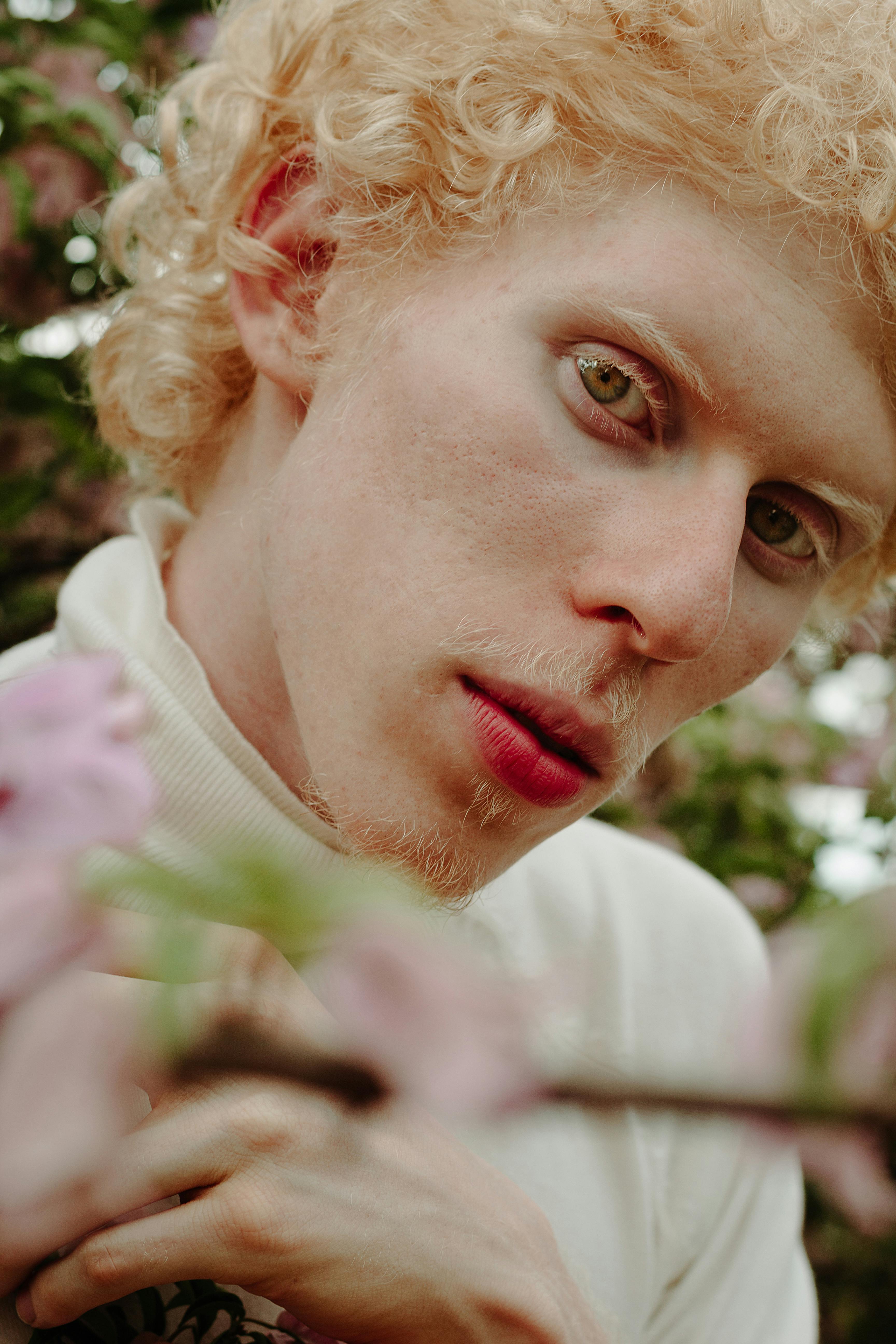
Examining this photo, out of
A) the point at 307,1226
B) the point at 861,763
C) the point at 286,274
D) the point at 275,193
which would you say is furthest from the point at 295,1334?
the point at 861,763

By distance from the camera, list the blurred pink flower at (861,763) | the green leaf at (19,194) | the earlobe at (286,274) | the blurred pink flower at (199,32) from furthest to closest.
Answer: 1. the blurred pink flower at (861,763)
2. the blurred pink flower at (199,32)
3. the green leaf at (19,194)
4. the earlobe at (286,274)

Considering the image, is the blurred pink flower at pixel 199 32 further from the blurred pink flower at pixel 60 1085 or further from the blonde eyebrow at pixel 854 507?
the blurred pink flower at pixel 60 1085

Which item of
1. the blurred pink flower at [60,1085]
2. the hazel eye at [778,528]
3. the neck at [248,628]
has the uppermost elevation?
the blurred pink flower at [60,1085]

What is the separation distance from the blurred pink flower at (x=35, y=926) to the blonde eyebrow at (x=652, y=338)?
89 centimetres

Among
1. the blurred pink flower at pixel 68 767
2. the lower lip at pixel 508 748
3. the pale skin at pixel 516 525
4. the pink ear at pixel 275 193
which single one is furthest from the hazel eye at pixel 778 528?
the blurred pink flower at pixel 68 767

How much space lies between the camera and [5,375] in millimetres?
1907

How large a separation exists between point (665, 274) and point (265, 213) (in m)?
0.58

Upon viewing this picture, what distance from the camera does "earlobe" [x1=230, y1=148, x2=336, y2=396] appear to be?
4.24ft

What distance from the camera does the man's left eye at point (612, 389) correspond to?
3.46 ft

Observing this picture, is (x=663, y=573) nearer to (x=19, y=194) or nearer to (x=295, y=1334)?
(x=295, y=1334)

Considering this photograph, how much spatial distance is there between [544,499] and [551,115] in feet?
1.40

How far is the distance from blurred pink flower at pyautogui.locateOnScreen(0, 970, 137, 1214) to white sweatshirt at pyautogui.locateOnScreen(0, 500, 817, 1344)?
2.58ft

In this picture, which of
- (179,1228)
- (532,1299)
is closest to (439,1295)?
(532,1299)

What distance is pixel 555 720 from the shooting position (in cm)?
103
